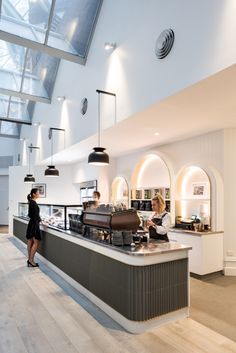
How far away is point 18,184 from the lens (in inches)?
459

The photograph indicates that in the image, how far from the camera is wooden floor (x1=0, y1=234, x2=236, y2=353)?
111 inches

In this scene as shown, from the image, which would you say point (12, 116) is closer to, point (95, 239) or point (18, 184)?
→ point (18, 184)

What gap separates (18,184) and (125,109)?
8.43 meters

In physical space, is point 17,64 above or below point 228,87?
above

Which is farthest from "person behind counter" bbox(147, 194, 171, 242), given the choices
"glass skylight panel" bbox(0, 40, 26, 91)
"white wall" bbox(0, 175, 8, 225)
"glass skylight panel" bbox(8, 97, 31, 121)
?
"white wall" bbox(0, 175, 8, 225)

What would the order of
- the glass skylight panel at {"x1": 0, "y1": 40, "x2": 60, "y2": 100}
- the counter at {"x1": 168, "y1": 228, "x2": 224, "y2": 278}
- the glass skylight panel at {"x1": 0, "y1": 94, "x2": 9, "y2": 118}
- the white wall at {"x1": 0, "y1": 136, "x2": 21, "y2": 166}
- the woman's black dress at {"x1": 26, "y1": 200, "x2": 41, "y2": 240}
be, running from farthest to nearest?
the white wall at {"x1": 0, "y1": 136, "x2": 21, "y2": 166}, the glass skylight panel at {"x1": 0, "y1": 94, "x2": 9, "y2": 118}, the glass skylight panel at {"x1": 0, "y1": 40, "x2": 60, "y2": 100}, the woman's black dress at {"x1": 26, "y1": 200, "x2": 41, "y2": 240}, the counter at {"x1": 168, "y1": 228, "x2": 224, "y2": 278}

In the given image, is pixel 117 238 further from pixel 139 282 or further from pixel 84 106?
pixel 84 106

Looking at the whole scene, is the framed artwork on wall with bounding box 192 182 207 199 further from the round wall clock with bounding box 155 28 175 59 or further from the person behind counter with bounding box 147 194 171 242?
the round wall clock with bounding box 155 28 175 59

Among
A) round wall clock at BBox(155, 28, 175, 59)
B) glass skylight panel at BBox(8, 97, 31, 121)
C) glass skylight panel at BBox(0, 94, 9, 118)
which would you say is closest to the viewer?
round wall clock at BBox(155, 28, 175, 59)

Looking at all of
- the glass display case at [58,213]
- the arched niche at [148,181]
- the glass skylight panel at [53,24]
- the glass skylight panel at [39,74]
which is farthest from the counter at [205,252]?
the glass skylight panel at [39,74]

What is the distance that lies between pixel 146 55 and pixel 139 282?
3.12m

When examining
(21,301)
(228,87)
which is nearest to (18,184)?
Answer: (21,301)

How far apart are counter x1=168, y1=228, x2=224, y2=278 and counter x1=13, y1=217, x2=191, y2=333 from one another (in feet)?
5.55

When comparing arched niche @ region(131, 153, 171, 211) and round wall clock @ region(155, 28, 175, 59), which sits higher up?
round wall clock @ region(155, 28, 175, 59)
